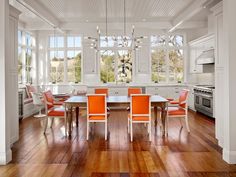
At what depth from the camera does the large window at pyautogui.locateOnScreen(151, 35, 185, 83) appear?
10.4m

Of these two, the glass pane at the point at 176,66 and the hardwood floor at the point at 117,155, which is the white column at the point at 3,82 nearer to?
the hardwood floor at the point at 117,155

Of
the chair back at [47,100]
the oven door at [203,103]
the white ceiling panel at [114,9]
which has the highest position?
the white ceiling panel at [114,9]

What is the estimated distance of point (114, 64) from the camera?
10375mm

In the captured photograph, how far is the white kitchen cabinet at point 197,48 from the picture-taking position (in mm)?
7866

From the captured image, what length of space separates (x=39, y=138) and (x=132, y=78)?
5.71 meters

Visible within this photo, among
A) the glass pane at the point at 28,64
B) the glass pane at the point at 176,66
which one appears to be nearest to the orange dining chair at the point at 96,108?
the glass pane at the point at 28,64

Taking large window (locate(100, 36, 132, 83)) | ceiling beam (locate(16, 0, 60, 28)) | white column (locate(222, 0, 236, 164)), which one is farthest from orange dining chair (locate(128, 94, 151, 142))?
large window (locate(100, 36, 132, 83))

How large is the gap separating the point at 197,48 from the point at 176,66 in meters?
1.56

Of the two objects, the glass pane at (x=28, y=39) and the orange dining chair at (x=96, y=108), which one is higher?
the glass pane at (x=28, y=39)

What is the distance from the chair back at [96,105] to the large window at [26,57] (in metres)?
4.54

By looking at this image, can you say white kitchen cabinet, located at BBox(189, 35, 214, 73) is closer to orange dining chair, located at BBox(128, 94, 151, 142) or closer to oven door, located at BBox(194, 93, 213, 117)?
oven door, located at BBox(194, 93, 213, 117)

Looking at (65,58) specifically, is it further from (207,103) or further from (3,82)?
(3,82)

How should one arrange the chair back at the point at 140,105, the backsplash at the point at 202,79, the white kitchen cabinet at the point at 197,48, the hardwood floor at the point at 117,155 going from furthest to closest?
the backsplash at the point at 202,79
the white kitchen cabinet at the point at 197,48
the chair back at the point at 140,105
the hardwood floor at the point at 117,155

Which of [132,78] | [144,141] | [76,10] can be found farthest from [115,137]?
[132,78]
